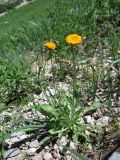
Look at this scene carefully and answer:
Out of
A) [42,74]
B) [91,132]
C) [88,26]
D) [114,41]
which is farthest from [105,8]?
[91,132]

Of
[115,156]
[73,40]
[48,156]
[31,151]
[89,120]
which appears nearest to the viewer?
[115,156]

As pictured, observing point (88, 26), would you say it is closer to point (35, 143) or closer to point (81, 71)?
point (81, 71)

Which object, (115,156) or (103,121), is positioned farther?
(103,121)

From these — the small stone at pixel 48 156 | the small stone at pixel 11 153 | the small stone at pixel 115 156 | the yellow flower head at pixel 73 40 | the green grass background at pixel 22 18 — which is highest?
the yellow flower head at pixel 73 40

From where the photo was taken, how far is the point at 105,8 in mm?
8016

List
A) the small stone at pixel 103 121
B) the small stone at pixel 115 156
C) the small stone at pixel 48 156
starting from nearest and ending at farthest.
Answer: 1. the small stone at pixel 115 156
2. the small stone at pixel 48 156
3. the small stone at pixel 103 121

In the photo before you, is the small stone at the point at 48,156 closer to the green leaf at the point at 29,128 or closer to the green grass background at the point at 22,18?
the green leaf at the point at 29,128

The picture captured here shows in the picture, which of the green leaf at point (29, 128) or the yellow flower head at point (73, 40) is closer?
the yellow flower head at point (73, 40)

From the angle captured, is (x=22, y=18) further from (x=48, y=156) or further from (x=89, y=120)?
(x=48, y=156)

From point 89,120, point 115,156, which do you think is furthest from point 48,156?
point 115,156

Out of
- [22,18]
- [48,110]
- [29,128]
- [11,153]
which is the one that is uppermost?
[48,110]

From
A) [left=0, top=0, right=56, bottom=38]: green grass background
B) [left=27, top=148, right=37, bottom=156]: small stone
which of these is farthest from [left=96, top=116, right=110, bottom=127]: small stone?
[left=0, top=0, right=56, bottom=38]: green grass background

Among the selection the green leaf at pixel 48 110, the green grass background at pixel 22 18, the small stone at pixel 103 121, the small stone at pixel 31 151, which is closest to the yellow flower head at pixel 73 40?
the green leaf at pixel 48 110

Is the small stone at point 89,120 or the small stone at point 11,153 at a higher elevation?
the small stone at point 89,120
